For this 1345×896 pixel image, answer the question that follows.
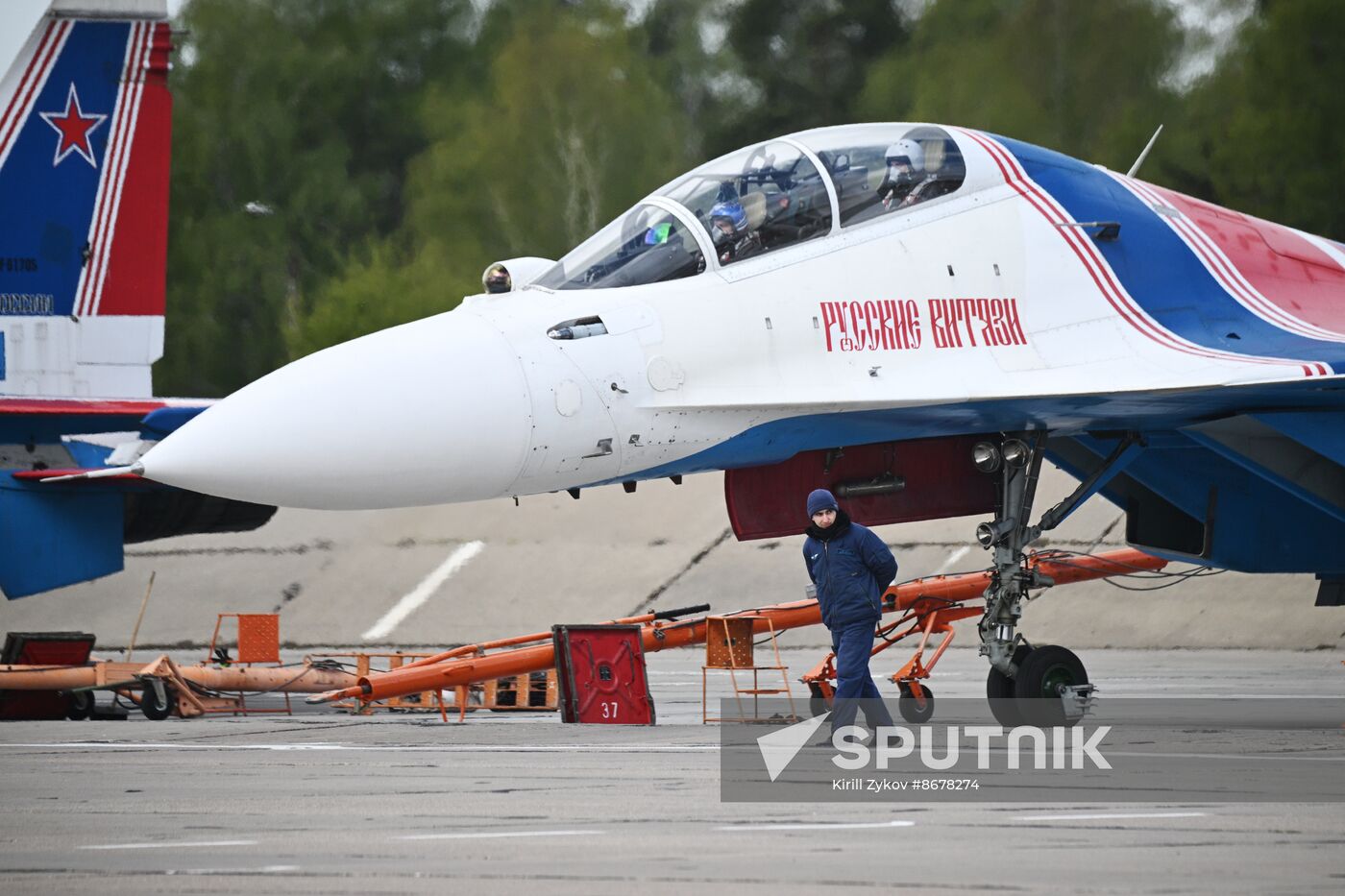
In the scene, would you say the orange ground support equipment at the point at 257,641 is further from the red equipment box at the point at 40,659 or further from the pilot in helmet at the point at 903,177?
the pilot in helmet at the point at 903,177

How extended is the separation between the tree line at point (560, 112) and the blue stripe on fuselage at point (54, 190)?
446 inches

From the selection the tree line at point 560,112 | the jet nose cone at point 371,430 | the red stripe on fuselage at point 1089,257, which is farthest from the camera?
the tree line at point 560,112

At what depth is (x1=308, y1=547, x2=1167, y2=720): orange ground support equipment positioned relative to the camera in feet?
37.4

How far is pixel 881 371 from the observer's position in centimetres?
978

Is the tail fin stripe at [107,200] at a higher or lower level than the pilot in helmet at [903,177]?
higher

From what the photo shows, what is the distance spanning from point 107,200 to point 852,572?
32.1ft

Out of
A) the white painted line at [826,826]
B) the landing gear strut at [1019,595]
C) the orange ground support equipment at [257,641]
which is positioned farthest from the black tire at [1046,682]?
the orange ground support equipment at [257,641]

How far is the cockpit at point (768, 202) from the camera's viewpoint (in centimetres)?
948

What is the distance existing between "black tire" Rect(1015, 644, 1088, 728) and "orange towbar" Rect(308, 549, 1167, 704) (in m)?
0.84

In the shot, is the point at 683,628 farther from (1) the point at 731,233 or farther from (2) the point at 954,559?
(2) the point at 954,559

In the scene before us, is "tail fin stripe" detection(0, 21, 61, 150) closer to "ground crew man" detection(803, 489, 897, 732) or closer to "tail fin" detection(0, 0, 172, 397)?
"tail fin" detection(0, 0, 172, 397)

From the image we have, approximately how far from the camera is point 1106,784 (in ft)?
25.0

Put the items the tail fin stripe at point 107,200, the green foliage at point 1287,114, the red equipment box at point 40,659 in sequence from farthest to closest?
the green foliage at point 1287,114 → the tail fin stripe at point 107,200 → the red equipment box at point 40,659

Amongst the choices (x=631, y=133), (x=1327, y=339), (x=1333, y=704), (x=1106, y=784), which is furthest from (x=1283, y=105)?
(x=1106, y=784)
